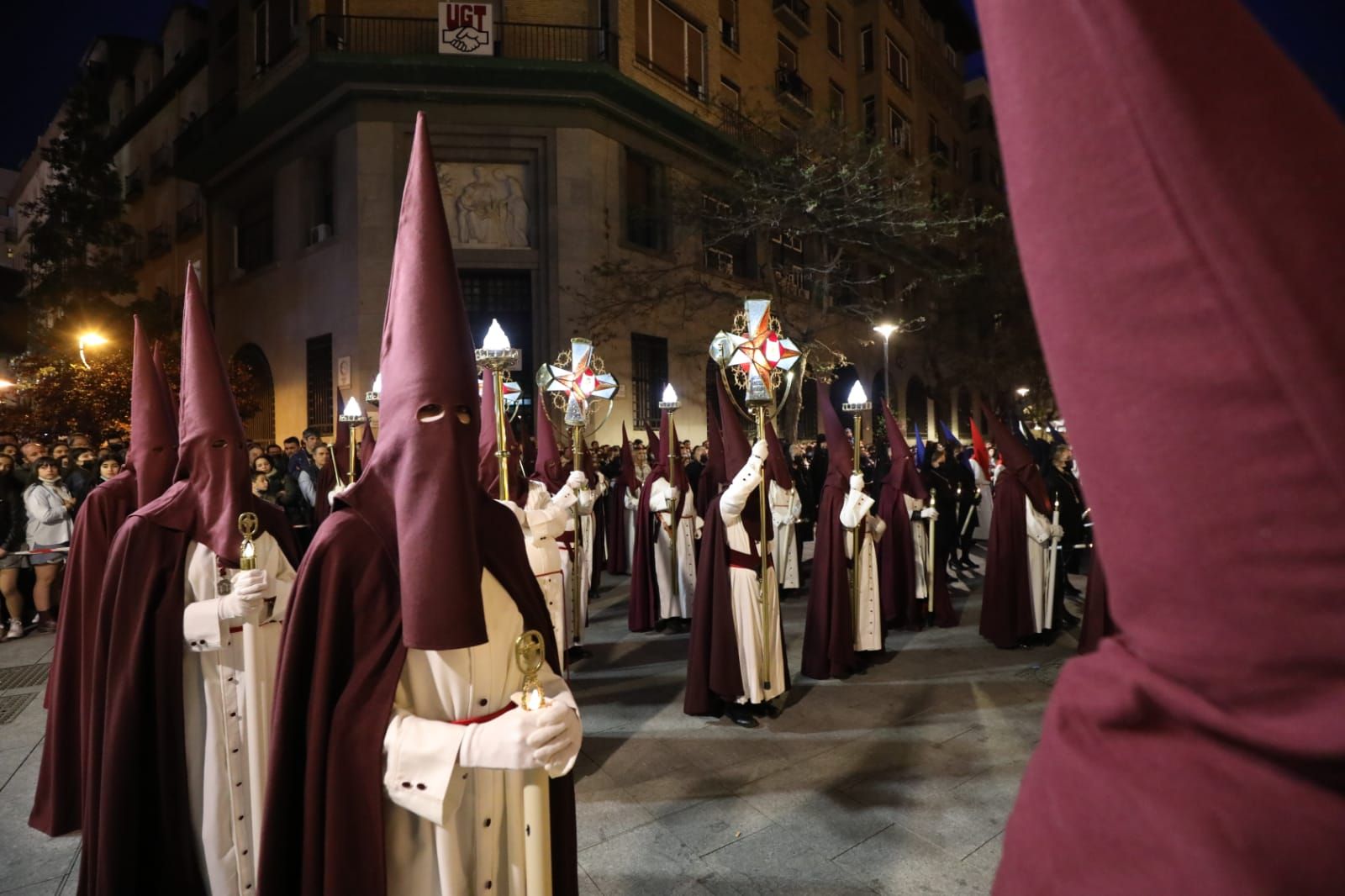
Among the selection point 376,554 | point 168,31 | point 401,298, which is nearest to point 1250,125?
point 401,298

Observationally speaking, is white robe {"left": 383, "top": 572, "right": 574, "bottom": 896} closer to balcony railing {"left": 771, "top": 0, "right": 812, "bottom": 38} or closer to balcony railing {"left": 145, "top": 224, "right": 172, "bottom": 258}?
balcony railing {"left": 771, "top": 0, "right": 812, "bottom": 38}

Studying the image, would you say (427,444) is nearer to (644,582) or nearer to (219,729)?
(219,729)

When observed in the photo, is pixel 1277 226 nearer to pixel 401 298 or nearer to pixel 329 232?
pixel 401 298

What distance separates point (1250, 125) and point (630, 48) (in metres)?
22.4

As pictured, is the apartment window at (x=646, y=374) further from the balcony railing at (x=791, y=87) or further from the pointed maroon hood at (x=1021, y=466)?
the pointed maroon hood at (x=1021, y=466)

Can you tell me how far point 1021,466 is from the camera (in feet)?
27.2

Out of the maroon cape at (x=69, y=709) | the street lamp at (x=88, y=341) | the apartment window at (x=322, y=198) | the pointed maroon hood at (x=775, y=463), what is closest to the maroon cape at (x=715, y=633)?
the pointed maroon hood at (x=775, y=463)

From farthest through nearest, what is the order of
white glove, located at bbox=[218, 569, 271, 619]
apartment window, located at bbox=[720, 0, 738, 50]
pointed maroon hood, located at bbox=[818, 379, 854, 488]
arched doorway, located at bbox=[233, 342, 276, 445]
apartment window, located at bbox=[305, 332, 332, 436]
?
apartment window, located at bbox=[720, 0, 738, 50] < arched doorway, located at bbox=[233, 342, 276, 445] < apartment window, located at bbox=[305, 332, 332, 436] < pointed maroon hood, located at bbox=[818, 379, 854, 488] < white glove, located at bbox=[218, 569, 271, 619]

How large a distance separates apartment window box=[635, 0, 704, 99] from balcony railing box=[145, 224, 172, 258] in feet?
Result: 63.8

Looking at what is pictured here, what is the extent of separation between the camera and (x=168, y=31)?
28281 millimetres

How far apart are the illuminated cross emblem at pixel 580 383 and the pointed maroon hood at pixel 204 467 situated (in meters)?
5.73

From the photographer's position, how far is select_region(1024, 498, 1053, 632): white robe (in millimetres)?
8188

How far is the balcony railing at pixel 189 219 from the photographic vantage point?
2483cm

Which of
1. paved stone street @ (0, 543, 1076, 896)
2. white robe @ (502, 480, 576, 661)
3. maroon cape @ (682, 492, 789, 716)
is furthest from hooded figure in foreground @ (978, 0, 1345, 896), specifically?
maroon cape @ (682, 492, 789, 716)
